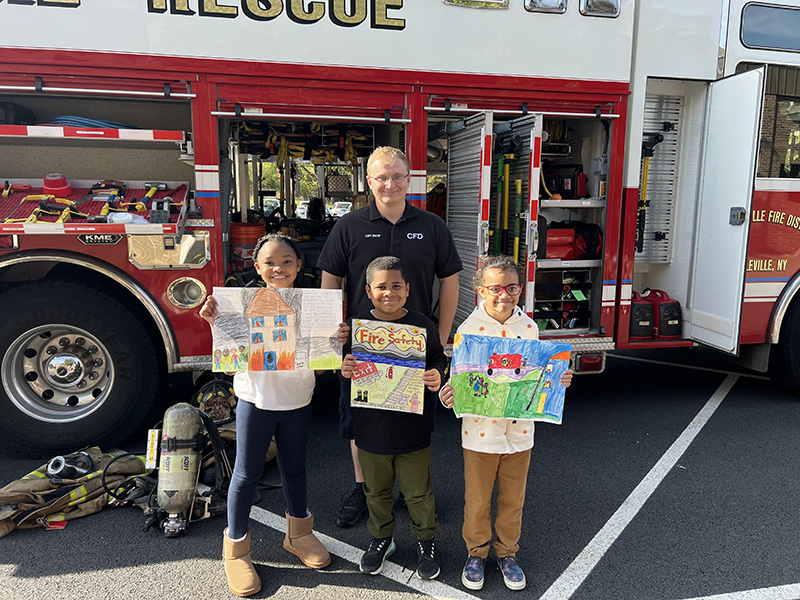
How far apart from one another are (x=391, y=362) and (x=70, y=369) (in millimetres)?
2468

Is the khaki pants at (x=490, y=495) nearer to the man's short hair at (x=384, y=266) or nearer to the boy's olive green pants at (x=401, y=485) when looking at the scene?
the boy's olive green pants at (x=401, y=485)

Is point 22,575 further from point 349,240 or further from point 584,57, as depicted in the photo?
point 584,57

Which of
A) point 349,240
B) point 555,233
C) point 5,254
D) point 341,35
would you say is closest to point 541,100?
point 555,233

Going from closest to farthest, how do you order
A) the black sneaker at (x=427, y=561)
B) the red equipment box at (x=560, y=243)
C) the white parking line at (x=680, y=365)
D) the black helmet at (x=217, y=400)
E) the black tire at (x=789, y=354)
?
the black sneaker at (x=427, y=561), the black helmet at (x=217, y=400), the red equipment box at (x=560, y=243), the black tire at (x=789, y=354), the white parking line at (x=680, y=365)

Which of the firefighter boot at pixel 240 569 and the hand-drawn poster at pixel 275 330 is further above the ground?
the hand-drawn poster at pixel 275 330

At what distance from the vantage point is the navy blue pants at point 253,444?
2.44 metres

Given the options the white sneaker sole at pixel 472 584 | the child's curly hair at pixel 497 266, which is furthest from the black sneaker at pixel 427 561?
the child's curly hair at pixel 497 266

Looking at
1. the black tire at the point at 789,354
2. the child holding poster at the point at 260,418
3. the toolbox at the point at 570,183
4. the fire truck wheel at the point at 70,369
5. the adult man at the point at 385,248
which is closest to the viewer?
the child holding poster at the point at 260,418

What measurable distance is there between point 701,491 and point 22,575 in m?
3.47

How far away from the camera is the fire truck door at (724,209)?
404 cm

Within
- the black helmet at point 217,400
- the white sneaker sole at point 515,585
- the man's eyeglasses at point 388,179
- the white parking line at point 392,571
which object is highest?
the man's eyeglasses at point 388,179

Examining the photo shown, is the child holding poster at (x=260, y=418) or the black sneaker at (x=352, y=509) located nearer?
the child holding poster at (x=260, y=418)

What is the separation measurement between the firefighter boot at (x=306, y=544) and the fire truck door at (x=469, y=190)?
2075 millimetres

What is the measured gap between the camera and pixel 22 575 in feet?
8.50
